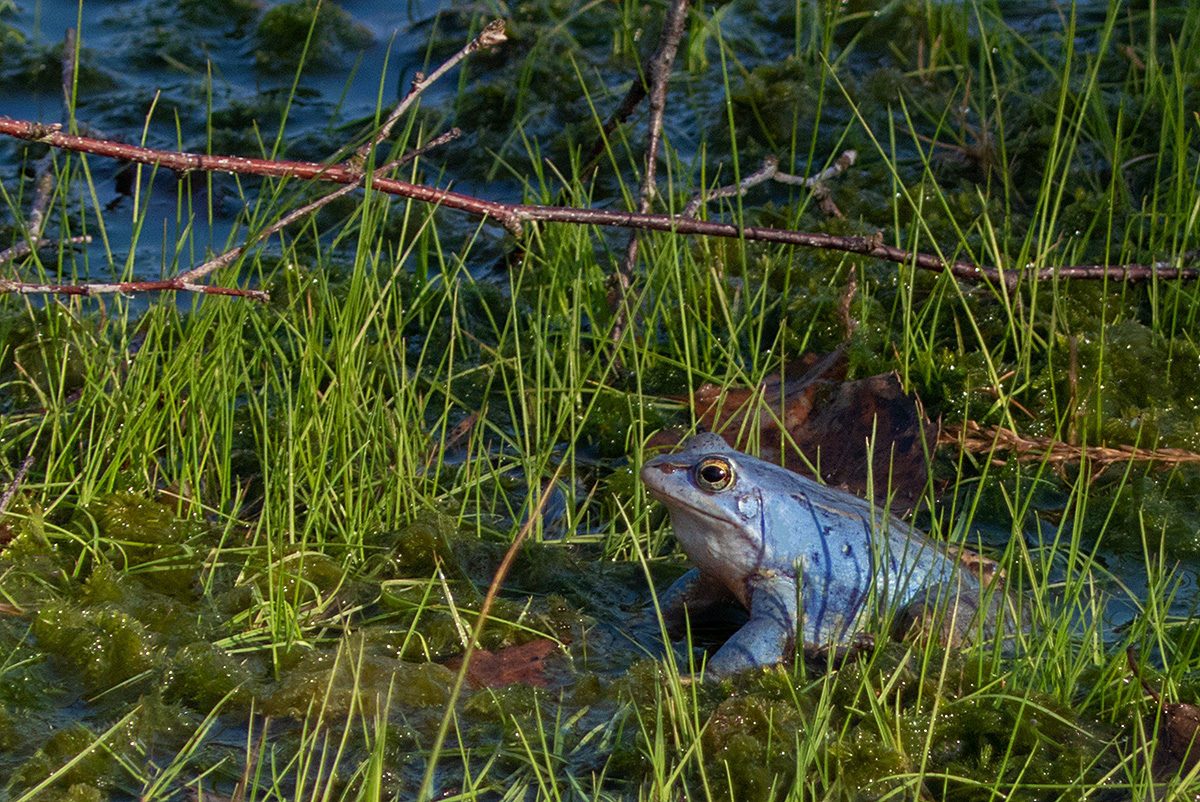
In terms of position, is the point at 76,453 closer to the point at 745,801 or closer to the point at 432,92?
the point at 745,801

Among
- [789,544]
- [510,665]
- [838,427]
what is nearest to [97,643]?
[510,665]

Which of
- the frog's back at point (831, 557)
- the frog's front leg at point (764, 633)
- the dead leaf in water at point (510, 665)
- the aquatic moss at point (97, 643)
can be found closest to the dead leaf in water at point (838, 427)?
the frog's back at point (831, 557)

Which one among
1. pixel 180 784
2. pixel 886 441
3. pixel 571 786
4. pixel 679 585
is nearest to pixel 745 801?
pixel 571 786

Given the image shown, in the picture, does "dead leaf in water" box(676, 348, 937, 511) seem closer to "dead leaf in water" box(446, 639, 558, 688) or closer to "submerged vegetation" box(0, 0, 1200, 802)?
"submerged vegetation" box(0, 0, 1200, 802)

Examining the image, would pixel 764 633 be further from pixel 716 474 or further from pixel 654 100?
pixel 654 100

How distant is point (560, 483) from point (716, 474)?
971 mm

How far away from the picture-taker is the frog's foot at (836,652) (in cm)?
323

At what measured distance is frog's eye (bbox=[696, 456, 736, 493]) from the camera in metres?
3.55

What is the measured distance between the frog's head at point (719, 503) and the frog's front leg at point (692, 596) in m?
0.16

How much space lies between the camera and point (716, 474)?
11.6 feet

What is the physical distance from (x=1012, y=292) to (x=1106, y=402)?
61 cm

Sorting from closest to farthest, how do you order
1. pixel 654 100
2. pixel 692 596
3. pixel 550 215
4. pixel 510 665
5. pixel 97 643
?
pixel 97 643
pixel 510 665
pixel 692 596
pixel 550 215
pixel 654 100

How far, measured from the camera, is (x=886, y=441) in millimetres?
4340

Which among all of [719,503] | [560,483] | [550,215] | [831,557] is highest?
[550,215]
